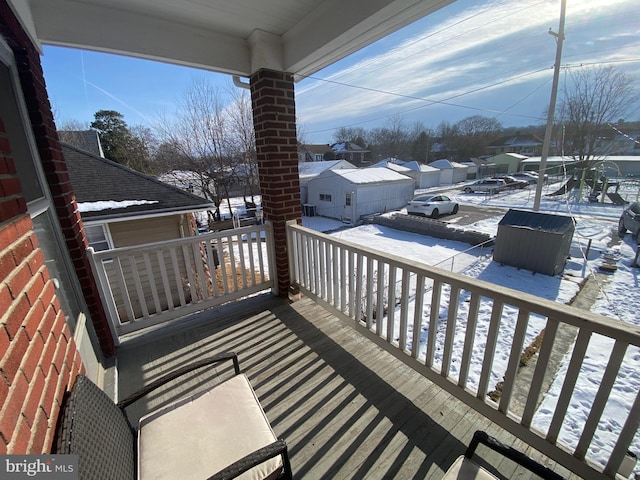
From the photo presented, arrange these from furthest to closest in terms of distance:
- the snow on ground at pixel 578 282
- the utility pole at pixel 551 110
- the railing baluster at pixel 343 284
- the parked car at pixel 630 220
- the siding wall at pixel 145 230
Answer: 1. the parked car at pixel 630 220
2. the siding wall at pixel 145 230
3. the utility pole at pixel 551 110
4. the snow on ground at pixel 578 282
5. the railing baluster at pixel 343 284

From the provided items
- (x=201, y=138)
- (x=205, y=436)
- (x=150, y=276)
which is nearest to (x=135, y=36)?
(x=150, y=276)

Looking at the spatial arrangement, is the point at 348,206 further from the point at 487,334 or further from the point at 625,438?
the point at 625,438

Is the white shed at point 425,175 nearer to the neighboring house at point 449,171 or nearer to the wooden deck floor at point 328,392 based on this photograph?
the neighboring house at point 449,171

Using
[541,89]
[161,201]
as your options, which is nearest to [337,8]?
[161,201]

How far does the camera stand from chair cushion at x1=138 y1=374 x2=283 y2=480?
1052mm

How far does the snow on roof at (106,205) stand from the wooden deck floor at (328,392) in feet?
12.7

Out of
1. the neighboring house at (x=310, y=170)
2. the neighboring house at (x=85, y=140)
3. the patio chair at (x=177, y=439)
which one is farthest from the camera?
the neighboring house at (x=310, y=170)

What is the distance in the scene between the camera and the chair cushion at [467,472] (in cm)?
100

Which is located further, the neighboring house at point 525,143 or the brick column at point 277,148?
the neighboring house at point 525,143

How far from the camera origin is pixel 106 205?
17.1ft

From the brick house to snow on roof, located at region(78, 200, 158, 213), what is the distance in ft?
12.1

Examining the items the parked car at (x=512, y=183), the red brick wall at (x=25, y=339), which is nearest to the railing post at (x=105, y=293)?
the red brick wall at (x=25, y=339)

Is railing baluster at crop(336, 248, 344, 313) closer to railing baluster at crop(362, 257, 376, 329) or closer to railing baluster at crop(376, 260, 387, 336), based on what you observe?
railing baluster at crop(362, 257, 376, 329)

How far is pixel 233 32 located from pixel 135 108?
37.7ft
